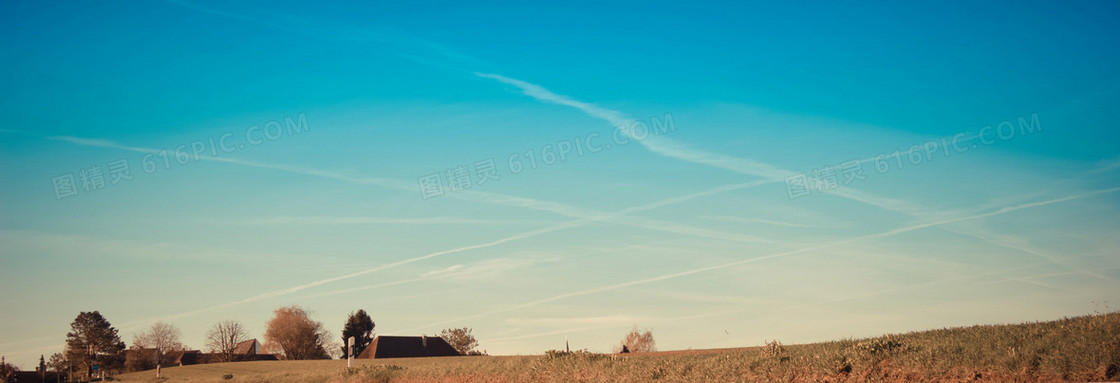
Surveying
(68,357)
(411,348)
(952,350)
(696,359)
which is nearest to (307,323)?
(411,348)

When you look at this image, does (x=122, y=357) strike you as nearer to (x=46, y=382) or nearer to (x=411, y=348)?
(x=46, y=382)

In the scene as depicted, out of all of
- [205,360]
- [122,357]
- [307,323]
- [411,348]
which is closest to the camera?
[411,348]

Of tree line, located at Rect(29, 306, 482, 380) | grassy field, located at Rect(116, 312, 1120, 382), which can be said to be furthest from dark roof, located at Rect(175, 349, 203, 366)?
grassy field, located at Rect(116, 312, 1120, 382)

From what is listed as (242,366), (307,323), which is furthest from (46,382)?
(242,366)

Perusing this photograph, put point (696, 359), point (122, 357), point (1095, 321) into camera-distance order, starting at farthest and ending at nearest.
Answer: point (122, 357) < point (696, 359) < point (1095, 321)

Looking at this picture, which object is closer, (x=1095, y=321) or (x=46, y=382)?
(x=1095, y=321)

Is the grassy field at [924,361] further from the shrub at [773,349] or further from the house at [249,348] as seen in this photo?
the house at [249,348]

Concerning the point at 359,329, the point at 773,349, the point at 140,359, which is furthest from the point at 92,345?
the point at 773,349

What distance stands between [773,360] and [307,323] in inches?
4157

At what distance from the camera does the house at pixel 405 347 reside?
93.0 meters

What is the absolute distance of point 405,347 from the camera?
318 ft

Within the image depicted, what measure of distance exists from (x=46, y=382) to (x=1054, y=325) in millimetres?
121764

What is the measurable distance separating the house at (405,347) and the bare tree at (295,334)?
54.0ft

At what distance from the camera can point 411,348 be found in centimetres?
9775
